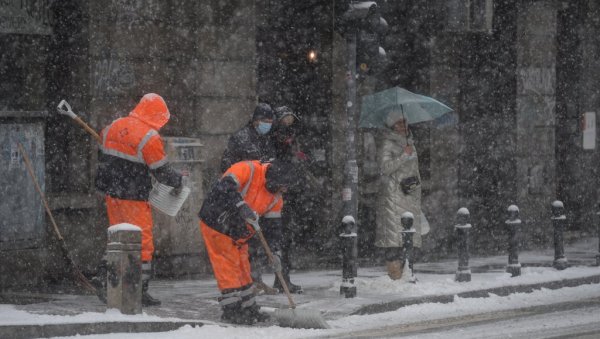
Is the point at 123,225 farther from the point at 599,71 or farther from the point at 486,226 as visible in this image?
the point at 599,71

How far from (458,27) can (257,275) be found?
21.4 ft

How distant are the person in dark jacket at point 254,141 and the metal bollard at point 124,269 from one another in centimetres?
193

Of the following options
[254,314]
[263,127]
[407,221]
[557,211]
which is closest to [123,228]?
[254,314]

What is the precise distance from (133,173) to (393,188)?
11.3 ft

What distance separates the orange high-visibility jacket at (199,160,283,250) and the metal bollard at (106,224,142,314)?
0.64 meters

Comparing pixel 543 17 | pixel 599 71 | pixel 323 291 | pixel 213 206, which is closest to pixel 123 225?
pixel 213 206

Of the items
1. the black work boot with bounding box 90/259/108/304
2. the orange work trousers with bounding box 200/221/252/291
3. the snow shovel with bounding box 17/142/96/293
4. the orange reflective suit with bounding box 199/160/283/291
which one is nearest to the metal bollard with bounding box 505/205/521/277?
the orange reflective suit with bounding box 199/160/283/291

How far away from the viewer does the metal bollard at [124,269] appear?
10750 mm

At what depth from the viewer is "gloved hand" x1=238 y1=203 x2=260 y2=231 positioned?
10680 mm

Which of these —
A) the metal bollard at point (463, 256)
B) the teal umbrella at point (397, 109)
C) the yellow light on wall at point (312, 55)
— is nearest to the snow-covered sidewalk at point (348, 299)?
the metal bollard at point (463, 256)

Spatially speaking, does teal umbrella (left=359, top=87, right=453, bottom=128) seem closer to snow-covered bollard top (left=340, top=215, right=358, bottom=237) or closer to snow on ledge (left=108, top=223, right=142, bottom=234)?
snow-covered bollard top (left=340, top=215, right=358, bottom=237)

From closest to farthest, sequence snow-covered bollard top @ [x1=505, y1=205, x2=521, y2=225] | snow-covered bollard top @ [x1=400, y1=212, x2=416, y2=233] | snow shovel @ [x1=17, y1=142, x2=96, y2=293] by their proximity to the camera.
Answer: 1. snow shovel @ [x1=17, y1=142, x2=96, y2=293]
2. snow-covered bollard top @ [x1=400, y1=212, x2=416, y2=233]
3. snow-covered bollard top @ [x1=505, y1=205, x2=521, y2=225]

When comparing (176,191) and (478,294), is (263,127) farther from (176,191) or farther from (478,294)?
(478,294)

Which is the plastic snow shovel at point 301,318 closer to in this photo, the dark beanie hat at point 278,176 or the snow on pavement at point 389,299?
the snow on pavement at point 389,299
